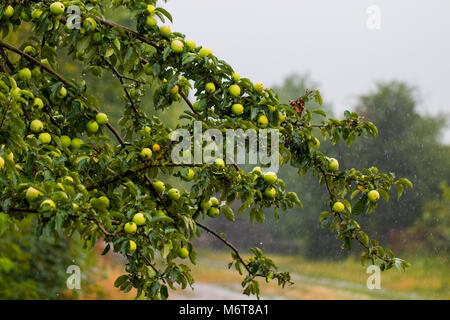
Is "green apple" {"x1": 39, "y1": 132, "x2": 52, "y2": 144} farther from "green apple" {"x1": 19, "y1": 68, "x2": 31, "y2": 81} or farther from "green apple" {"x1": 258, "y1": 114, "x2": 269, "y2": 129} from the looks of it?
"green apple" {"x1": 258, "y1": 114, "x2": 269, "y2": 129}

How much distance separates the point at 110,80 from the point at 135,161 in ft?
18.0

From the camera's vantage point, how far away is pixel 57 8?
1399 millimetres

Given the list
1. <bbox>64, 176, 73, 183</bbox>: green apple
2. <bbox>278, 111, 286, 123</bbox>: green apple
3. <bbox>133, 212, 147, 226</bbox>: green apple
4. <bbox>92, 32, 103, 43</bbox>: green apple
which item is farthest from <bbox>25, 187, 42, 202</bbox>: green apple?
<bbox>278, 111, 286, 123</bbox>: green apple

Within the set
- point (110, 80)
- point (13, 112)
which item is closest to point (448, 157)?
point (110, 80)

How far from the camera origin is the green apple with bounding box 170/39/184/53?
1.49m

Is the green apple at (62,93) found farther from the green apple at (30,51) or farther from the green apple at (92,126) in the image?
the green apple at (30,51)

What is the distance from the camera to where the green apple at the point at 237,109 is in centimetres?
149

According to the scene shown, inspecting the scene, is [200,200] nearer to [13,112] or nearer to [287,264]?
[13,112]

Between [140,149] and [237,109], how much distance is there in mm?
319

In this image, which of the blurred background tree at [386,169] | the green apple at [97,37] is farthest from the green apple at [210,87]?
the blurred background tree at [386,169]

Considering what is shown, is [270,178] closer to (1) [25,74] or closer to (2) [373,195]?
(2) [373,195]

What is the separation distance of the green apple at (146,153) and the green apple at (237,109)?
27 centimetres

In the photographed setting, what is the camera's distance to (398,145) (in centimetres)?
765

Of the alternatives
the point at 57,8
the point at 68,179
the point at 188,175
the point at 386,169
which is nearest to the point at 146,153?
the point at 188,175
